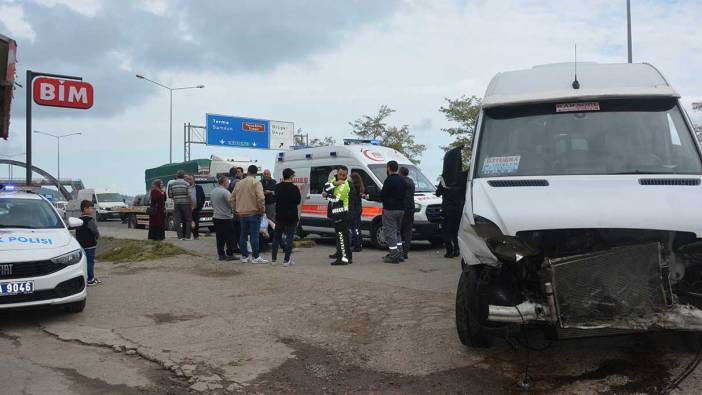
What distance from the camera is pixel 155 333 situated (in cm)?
626

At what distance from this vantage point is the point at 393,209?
10938 mm

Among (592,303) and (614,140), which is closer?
(592,303)

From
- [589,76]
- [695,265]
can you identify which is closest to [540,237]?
[695,265]

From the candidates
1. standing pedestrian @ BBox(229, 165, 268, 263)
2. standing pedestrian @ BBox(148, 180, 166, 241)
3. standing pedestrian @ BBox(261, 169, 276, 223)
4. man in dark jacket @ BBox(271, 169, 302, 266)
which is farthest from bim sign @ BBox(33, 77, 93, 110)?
man in dark jacket @ BBox(271, 169, 302, 266)

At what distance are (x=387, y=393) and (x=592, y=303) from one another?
1.60 metres

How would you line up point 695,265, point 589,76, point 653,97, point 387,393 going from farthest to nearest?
1. point 589,76
2. point 653,97
3. point 387,393
4. point 695,265

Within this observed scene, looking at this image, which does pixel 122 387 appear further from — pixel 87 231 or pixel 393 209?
pixel 393 209

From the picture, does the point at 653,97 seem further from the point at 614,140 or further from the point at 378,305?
the point at 378,305

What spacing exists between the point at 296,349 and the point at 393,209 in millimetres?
5642

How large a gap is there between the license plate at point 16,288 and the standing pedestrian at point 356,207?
21.8 feet

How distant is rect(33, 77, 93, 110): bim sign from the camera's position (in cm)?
1389

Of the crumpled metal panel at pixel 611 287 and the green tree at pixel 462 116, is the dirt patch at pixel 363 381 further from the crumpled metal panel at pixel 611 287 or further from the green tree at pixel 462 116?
the green tree at pixel 462 116

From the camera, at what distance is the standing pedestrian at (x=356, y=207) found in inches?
484

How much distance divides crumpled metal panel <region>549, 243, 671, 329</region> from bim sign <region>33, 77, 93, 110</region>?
13.3m
